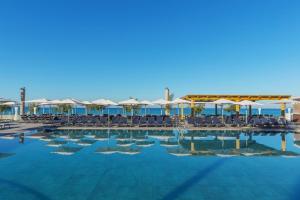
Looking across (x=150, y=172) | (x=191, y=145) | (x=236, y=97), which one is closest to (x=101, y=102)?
(x=191, y=145)

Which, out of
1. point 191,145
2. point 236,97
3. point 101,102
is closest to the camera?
point 191,145

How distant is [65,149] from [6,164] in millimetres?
2480

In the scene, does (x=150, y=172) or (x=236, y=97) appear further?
(x=236, y=97)

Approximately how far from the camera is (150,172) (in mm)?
7207

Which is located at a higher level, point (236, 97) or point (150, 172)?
point (236, 97)

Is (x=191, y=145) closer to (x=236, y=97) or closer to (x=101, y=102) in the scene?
(x=101, y=102)

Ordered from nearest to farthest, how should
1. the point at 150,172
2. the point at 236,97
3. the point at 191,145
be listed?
1. the point at 150,172
2. the point at 191,145
3. the point at 236,97

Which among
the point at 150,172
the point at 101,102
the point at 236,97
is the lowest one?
the point at 150,172

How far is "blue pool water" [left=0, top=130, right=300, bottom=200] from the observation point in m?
5.59

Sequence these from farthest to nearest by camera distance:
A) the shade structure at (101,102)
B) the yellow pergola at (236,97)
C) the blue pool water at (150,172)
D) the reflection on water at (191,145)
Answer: the yellow pergola at (236,97), the shade structure at (101,102), the reflection on water at (191,145), the blue pool water at (150,172)

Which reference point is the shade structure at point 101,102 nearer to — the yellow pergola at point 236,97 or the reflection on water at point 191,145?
the reflection on water at point 191,145

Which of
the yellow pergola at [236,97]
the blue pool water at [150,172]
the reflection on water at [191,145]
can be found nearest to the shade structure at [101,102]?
the reflection on water at [191,145]

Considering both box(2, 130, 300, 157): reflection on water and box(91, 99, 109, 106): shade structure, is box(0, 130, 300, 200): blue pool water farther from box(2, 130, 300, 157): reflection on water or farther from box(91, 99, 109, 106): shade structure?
box(91, 99, 109, 106): shade structure

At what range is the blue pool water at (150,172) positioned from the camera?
5.59 m
